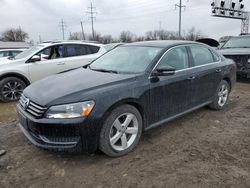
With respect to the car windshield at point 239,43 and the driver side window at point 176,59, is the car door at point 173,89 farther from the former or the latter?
the car windshield at point 239,43

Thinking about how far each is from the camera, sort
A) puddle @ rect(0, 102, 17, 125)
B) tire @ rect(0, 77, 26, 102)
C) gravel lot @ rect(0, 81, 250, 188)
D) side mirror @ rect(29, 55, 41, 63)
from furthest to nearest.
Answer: side mirror @ rect(29, 55, 41, 63)
tire @ rect(0, 77, 26, 102)
puddle @ rect(0, 102, 17, 125)
gravel lot @ rect(0, 81, 250, 188)

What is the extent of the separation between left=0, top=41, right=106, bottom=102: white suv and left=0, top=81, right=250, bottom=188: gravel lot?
2.31 meters

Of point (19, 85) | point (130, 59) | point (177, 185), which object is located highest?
point (130, 59)

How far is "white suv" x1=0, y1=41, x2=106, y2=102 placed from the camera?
600 cm

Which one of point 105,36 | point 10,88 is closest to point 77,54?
point 10,88

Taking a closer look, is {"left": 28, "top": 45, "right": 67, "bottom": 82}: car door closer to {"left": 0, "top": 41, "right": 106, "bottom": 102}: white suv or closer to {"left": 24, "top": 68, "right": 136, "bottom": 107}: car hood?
{"left": 0, "top": 41, "right": 106, "bottom": 102}: white suv

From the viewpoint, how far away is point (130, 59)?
3799mm

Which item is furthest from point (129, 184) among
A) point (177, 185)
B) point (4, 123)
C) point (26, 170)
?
point (4, 123)

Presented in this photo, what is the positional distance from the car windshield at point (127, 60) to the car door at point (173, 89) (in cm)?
24

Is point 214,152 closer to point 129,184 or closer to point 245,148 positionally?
point 245,148

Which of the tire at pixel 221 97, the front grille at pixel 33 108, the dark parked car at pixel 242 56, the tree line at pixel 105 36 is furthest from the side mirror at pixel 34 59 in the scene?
the tree line at pixel 105 36

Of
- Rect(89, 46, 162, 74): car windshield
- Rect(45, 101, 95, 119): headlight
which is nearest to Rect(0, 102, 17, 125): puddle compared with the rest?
Rect(89, 46, 162, 74): car windshield

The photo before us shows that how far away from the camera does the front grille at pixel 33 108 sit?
2.71 m

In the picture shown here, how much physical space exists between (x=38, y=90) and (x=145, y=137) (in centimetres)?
187
